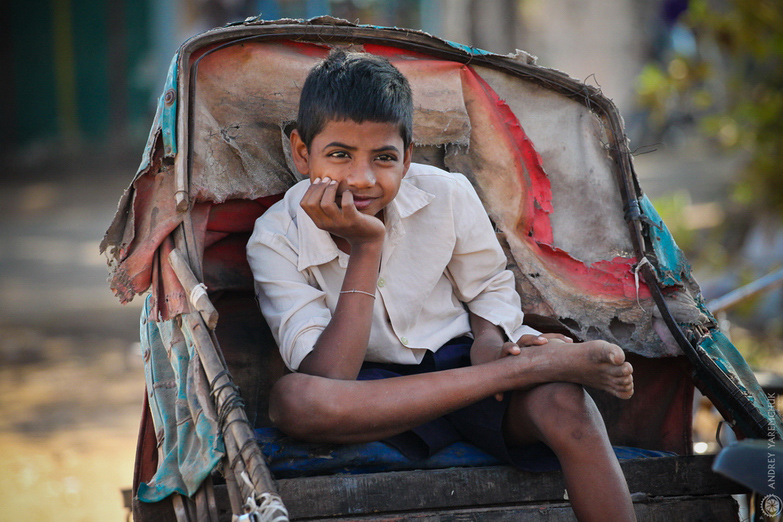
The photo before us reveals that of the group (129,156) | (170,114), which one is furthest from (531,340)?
(129,156)

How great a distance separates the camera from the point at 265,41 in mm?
2559

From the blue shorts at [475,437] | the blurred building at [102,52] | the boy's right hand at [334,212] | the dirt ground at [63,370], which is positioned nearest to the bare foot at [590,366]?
the blue shorts at [475,437]

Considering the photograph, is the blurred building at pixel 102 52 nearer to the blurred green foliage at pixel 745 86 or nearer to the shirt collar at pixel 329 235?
the blurred green foliage at pixel 745 86

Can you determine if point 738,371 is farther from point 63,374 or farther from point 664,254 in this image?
point 63,374

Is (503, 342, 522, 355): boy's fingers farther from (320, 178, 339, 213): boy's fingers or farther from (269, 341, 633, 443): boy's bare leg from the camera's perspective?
(320, 178, 339, 213): boy's fingers

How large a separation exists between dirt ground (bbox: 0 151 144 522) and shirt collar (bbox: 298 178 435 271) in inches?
67.6

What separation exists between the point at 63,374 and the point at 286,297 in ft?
11.5

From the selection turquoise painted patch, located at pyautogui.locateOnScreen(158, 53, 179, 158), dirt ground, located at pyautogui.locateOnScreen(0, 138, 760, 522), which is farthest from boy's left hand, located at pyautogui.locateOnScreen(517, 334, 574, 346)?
dirt ground, located at pyautogui.locateOnScreen(0, 138, 760, 522)

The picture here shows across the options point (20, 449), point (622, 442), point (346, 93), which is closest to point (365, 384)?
point (346, 93)

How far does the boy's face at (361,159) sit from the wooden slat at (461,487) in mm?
693

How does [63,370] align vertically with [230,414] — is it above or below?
above

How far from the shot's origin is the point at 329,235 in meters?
2.23

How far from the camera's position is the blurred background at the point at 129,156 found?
4301 millimetres

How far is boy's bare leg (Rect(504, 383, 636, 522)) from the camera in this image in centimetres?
179
